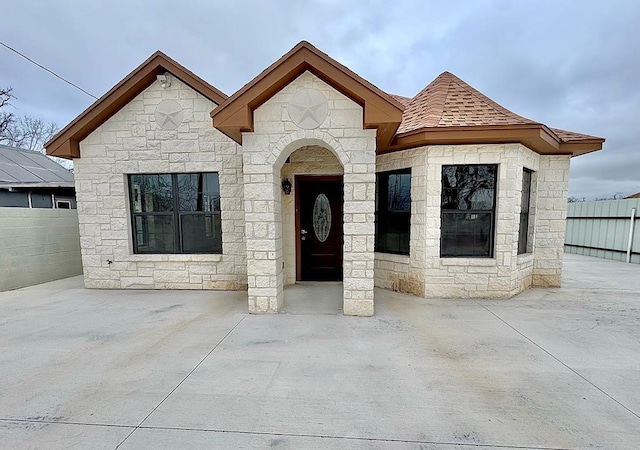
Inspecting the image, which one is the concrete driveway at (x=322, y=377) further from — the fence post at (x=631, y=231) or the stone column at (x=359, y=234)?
the fence post at (x=631, y=231)

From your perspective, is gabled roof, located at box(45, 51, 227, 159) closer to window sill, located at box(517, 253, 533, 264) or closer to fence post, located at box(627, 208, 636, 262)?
window sill, located at box(517, 253, 533, 264)

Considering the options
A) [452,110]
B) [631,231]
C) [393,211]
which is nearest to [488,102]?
[452,110]

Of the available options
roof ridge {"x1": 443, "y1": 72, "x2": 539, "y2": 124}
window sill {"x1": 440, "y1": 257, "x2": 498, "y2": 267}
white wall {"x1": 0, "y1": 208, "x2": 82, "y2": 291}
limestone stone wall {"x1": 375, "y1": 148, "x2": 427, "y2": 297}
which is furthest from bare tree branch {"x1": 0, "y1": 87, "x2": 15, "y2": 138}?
window sill {"x1": 440, "y1": 257, "x2": 498, "y2": 267}

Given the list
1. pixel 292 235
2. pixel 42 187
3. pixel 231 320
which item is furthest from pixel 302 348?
pixel 42 187

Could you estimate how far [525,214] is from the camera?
592 cm

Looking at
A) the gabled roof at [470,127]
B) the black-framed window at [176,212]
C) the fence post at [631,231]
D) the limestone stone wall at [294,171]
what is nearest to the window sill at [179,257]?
the black-framed window at [176,212]

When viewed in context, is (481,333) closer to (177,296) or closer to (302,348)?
(302,348)

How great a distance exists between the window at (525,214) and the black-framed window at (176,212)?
6.57 metres

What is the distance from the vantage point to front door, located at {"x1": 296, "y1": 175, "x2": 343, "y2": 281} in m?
6.44

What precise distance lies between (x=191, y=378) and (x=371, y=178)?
3.41 metres

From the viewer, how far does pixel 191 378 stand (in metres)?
2.71

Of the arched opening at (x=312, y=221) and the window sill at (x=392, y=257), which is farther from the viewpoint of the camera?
the arched opening at (x=312, y=221)

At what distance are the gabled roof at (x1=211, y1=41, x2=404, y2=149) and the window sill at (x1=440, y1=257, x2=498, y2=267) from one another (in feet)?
9.23

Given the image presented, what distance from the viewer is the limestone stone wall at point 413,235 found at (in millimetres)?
5219
